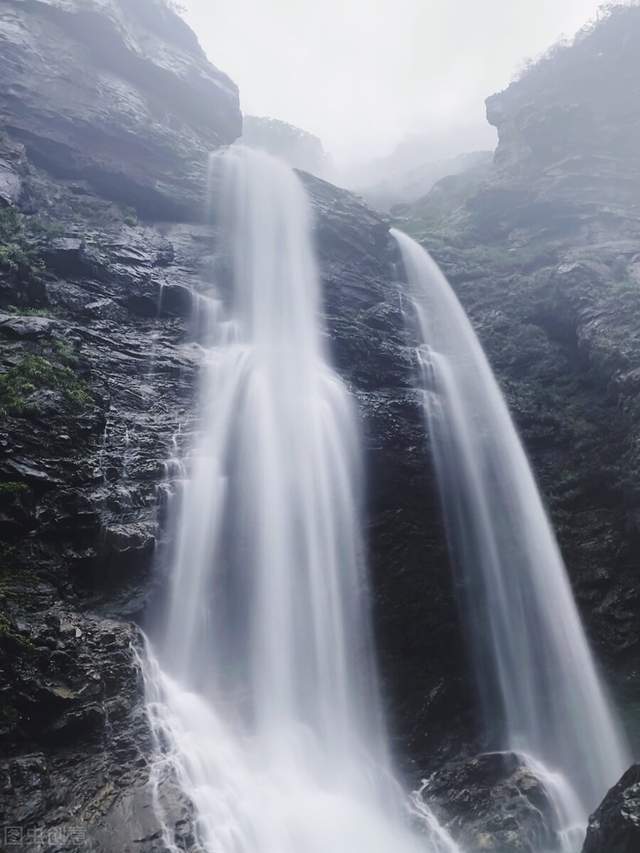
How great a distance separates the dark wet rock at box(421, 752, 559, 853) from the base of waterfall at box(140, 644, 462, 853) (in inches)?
15.4

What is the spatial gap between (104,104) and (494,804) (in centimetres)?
2896

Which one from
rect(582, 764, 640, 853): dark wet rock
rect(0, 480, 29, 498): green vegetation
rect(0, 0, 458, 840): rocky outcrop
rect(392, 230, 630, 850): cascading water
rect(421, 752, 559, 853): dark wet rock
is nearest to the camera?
rect(582, 764, 640, 853): dark wet rock

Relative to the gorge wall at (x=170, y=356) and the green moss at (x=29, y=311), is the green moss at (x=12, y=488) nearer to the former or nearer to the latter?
the gorge wall at (x=170, y=356)

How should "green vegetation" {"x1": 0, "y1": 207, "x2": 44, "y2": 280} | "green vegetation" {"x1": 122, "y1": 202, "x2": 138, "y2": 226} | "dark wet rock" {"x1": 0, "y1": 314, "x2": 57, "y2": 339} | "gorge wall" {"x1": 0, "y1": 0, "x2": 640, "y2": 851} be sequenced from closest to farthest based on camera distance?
1. "gorge wall" {"x1": 0, "y1": 0, "x2": 640, "y2": 851}
2. "dark wet rock" {"x1": 0, "y1": 314, "x2": 57, "y2": 339}
3. "green vegetation" {"x1": 0, "y1": 207, "x2": 44, "y2": 280}
4. "green vegetation" {"x1": 122, "y1": 202, "x2": 138, "y2": 226}

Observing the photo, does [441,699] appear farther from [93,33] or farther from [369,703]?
[93,33]

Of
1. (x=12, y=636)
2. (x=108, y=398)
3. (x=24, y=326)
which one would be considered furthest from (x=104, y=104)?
(x=12, y=636)

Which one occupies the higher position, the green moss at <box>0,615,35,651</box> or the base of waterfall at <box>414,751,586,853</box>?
the green moss at <box>0,615,35,651</box>

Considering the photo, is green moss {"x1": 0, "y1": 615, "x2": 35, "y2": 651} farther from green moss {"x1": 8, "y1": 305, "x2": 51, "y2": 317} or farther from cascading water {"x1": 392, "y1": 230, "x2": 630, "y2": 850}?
cascading water {"x1": 392, "y1": 230, "x2": 630, "y2": 850}

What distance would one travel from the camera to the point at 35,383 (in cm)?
1281

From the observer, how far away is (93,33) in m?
27.0

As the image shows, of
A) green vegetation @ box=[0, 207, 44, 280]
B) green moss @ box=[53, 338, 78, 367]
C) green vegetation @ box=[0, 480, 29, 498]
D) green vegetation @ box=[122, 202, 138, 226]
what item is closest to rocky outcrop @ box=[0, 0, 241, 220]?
green vegetation @ box=[122, 202, 138, 226]

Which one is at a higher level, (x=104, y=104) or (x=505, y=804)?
(x=104, y=104)

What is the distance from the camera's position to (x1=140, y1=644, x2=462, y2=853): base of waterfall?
814 cm

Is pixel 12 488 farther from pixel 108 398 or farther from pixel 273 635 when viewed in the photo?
pixel 273 635
